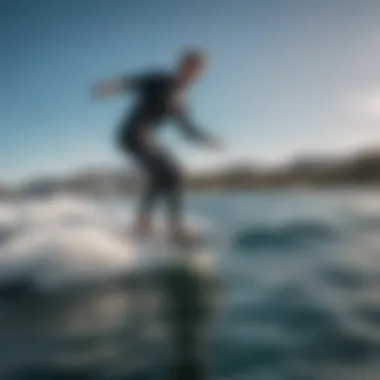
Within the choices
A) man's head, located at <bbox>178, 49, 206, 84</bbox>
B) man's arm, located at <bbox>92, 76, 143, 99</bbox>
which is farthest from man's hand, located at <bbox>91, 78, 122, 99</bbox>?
man's head, located at <bbox>178, 49, 206, 84</bbox>

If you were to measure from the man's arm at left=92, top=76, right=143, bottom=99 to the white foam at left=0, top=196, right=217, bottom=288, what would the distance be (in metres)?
0.23

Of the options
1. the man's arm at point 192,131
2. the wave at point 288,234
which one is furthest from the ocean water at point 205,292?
the man's arm at point 192,131

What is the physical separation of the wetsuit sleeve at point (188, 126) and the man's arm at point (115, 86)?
109mm

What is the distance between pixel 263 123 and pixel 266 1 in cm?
27

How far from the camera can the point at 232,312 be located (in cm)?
125

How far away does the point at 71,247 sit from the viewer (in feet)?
4.19

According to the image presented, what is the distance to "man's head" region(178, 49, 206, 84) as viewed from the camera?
1.31m

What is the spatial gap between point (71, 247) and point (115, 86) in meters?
0.35

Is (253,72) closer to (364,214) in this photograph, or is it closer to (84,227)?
(364,214)

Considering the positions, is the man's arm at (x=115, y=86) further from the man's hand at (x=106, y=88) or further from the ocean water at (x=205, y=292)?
the ocean water at (x=205, y=292)

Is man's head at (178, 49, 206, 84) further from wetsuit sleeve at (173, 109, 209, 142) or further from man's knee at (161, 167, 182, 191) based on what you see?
man's knee at (161, 167, 182, 191)

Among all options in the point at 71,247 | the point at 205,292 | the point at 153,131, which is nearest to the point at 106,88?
the point at 153,131

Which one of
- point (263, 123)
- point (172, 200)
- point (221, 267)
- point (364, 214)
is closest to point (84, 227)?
point (172, 200)

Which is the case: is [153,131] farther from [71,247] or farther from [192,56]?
[71,247]
